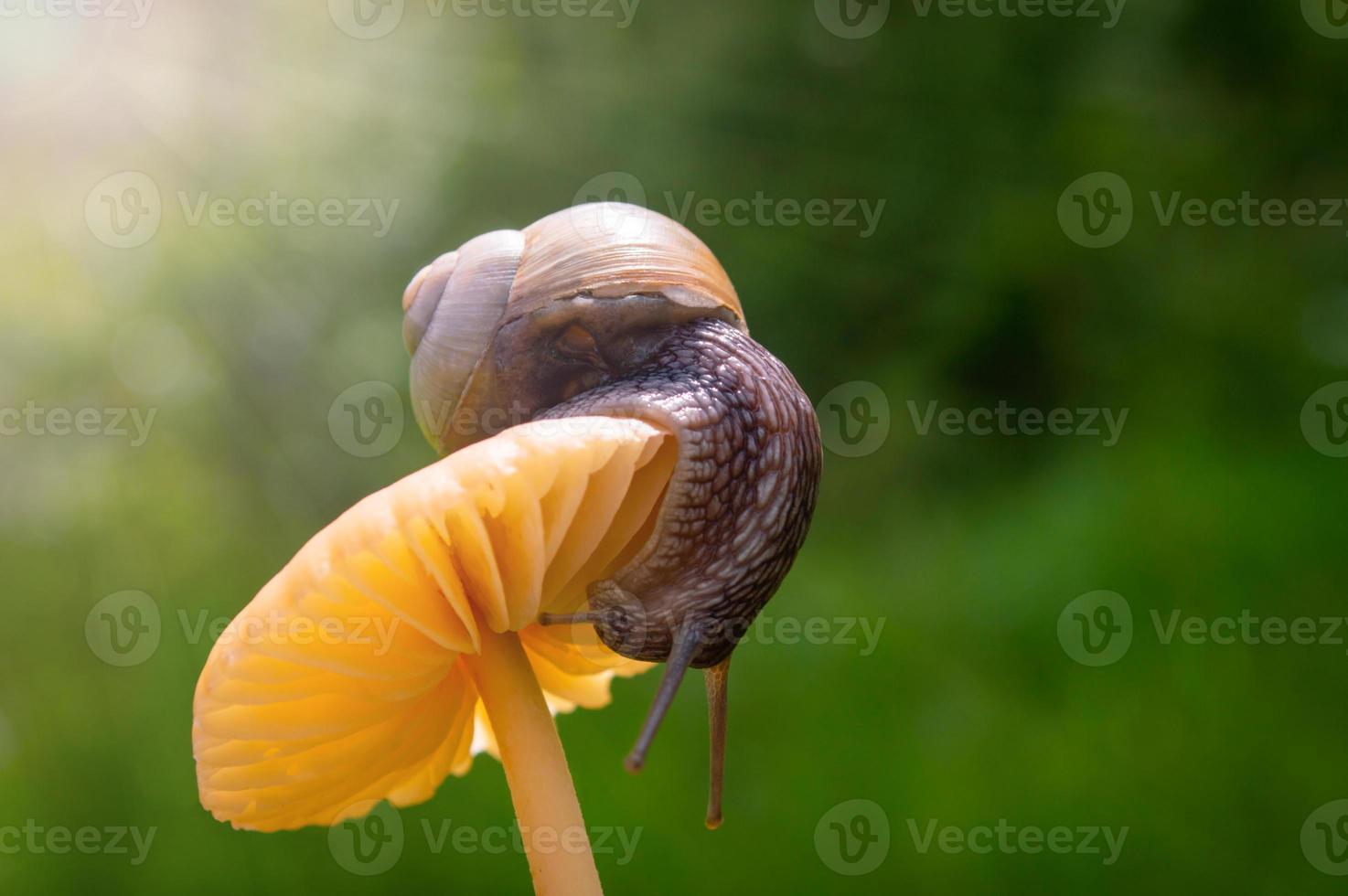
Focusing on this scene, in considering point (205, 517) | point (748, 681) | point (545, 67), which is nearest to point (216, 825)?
point (205, 517)

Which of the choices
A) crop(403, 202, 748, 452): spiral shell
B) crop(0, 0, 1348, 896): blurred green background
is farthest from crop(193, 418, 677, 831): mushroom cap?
crop(0, 0, 1348, 896): blurred green background

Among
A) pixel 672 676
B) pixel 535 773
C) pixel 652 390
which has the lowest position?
pixel 535 773

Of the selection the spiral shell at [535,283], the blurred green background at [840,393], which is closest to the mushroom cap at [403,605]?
the spiral shell at [535,283]

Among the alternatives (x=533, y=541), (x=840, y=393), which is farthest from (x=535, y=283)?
(x=840, y=393)

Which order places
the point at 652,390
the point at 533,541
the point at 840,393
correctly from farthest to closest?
the point at 840,393 → the point at 652,390 → the point at 533,541

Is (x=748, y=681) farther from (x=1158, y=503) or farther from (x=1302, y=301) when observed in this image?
(x=1302, y=301)

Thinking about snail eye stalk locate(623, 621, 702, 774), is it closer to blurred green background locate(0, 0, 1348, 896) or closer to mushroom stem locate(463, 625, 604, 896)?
mushroom stem locate(463, 625, 604, 896)

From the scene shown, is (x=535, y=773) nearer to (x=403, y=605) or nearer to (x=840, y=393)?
(x=403, y=605)
